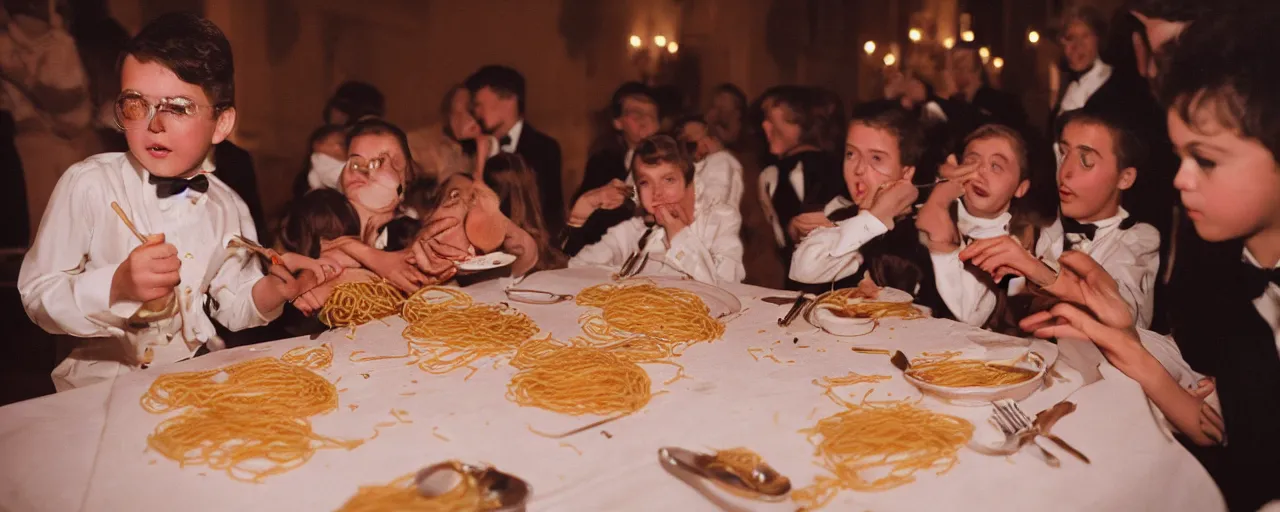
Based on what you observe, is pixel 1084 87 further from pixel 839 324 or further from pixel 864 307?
pixel 839 324

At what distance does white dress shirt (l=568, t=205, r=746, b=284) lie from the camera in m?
3.83

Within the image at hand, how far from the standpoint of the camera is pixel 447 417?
6.75 ft

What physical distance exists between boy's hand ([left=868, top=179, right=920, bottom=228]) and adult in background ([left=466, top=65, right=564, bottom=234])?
144 cm

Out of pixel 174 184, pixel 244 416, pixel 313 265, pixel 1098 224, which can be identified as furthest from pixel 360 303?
pixel 1098 224

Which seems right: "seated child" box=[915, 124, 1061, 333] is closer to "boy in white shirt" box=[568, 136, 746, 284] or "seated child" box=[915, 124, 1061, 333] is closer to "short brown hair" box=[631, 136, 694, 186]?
"boy in white shirt" box=[568, 136, 746, 284]

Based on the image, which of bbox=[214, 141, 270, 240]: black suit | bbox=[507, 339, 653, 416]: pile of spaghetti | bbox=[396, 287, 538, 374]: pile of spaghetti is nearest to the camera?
bbox=[507, 339, 653, 416]: pile of spaghetti

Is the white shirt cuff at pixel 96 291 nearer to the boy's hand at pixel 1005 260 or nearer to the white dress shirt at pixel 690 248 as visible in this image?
the white dress shirt at pixel 690 248

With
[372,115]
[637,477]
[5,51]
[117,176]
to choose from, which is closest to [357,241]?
[372,115]

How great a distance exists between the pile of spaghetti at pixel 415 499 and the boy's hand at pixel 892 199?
215 centimetres

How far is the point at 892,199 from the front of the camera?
3.39 meters

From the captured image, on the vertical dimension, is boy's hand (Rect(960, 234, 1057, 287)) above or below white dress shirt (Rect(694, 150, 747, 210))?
below

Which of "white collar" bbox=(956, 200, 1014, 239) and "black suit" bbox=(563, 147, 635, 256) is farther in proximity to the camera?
"black suit" bbox=(563, 147, 635, 256)

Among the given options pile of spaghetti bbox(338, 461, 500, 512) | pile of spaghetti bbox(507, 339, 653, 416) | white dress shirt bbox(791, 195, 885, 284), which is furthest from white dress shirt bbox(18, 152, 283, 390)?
white dress shirt bbox(791, 195, 885, 284)

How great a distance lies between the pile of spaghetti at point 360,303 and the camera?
9.78 feet
